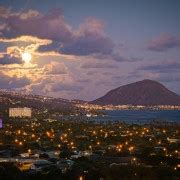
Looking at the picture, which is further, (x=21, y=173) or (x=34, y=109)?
(x=34, y=109)

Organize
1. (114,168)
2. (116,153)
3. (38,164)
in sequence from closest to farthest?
1. (114,168)
2. (38,164)
3. (116,153)

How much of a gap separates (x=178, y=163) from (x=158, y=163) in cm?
146

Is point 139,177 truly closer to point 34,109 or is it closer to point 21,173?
point 21,173

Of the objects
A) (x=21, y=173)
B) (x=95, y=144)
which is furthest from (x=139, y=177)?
(x=95, y=144)

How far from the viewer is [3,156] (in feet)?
144

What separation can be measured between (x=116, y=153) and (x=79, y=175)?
16155 mm

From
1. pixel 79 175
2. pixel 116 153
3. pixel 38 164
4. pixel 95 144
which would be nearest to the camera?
pixel 79 175

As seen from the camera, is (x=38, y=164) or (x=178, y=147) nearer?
(x=38, y=164)

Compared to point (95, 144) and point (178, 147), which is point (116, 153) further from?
point (95, 144)

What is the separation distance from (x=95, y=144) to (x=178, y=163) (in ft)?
74.7

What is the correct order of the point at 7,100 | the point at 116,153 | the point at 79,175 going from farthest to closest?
1. the point at 7,100
2. the point at 116,153
3. the point at 79,175

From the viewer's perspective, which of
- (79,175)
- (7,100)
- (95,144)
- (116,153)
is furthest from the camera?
(7,100)

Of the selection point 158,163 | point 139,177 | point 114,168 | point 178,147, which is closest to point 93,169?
point 114,168

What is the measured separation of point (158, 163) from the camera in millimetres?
37688
